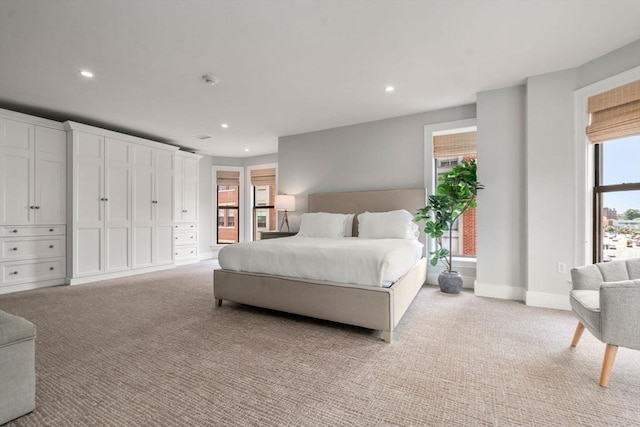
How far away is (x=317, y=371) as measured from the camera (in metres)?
1.78

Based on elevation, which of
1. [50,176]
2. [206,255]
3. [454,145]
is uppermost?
[454,145]

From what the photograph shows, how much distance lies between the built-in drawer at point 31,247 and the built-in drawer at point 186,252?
1.94 m

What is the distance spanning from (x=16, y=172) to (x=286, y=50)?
4.06 metres

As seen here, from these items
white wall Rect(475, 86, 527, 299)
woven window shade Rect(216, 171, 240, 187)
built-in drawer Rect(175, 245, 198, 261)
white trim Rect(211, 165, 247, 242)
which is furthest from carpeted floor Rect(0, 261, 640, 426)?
woven window shade Rect(216, 171, 240, 187)

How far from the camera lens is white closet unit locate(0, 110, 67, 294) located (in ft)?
12.1

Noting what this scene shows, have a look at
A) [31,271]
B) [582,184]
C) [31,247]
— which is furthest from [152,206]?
[582,184]

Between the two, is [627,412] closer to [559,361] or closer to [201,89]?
[559,361]

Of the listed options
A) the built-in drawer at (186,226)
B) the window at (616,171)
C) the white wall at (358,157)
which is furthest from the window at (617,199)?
the built-in drawer at (186,226)

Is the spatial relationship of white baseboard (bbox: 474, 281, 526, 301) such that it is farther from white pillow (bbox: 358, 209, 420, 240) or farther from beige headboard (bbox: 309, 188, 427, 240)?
beige headboard (bbox: 309, 188, 427, 240)

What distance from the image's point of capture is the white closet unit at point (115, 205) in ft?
13.8

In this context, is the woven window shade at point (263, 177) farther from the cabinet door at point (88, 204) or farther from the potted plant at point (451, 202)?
the potted plant at point (451, 202)

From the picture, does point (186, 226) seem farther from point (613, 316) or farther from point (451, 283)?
point (613, 316)

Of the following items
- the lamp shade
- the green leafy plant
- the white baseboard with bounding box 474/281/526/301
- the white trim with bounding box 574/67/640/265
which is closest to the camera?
the white trim with bounding box 574/67/640/265

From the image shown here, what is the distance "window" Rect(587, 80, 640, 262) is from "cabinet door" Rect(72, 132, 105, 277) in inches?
254
